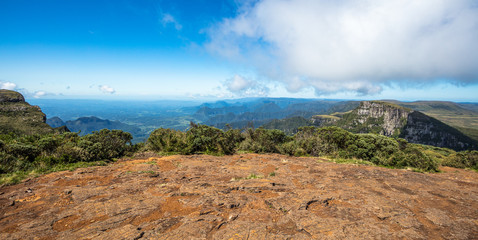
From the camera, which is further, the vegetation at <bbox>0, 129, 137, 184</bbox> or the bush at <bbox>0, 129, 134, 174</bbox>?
the bush at <bbox>0, 129, 134, 174</bbox>

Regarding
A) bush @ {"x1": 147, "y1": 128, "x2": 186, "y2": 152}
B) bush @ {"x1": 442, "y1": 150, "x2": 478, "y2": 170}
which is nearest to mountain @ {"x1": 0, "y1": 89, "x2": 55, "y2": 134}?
bush @ {"x1": 147, "y1": 128, "x2": 186, "y2": 152}

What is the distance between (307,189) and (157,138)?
60.4 ft

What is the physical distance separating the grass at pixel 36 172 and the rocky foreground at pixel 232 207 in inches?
24.3

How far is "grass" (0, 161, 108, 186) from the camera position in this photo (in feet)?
31.5

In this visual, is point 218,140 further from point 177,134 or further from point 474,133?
point 474,133

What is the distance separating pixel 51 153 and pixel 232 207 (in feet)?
54.1

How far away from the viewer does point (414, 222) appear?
653 centimetres

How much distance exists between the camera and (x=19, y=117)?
247ft

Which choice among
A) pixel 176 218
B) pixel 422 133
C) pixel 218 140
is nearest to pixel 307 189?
pixel 176 218

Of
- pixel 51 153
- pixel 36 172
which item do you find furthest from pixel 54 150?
pixel 36 172

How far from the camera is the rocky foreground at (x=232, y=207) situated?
18.8ft

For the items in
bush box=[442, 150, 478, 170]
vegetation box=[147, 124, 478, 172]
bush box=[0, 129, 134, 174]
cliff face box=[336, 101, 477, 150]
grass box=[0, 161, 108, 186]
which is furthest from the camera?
cliff face box=[336, 101, 477, 150]

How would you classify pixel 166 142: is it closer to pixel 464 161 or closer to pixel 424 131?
pixel 464 161

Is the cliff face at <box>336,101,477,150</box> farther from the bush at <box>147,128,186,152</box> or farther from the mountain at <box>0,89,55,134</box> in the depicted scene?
the mountain at <box>0,89,55,134</box>
